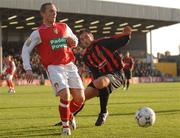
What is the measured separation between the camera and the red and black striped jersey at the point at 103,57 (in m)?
9.80

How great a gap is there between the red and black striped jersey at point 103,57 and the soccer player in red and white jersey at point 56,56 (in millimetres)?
1468

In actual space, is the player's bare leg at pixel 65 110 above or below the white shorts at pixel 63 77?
below

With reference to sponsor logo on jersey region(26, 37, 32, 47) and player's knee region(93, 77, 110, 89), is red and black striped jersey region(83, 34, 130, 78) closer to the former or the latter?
player's knee region(93, 77, 110, 89)

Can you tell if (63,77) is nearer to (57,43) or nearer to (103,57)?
(57,43)

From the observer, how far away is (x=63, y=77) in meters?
8.16

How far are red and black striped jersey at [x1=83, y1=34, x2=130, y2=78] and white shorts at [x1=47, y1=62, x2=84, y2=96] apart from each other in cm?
148

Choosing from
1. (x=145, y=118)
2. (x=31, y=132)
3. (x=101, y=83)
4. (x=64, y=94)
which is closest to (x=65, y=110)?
(x=64, y=94)

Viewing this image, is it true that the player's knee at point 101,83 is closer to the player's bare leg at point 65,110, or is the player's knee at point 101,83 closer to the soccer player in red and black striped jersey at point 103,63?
the soccer player in red and black striped jersey at point 103,63

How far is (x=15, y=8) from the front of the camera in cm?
4266

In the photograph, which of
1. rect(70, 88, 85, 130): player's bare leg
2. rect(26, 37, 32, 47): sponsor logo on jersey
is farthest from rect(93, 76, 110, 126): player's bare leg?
rect(26, 37, 32, 47): sponsor logo on jersey

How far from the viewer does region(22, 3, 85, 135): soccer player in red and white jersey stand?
8086 millimetres

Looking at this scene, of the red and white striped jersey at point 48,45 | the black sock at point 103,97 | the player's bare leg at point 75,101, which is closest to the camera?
the red and white striped jersey at point 48,45

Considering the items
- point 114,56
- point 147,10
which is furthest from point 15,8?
point 114,56

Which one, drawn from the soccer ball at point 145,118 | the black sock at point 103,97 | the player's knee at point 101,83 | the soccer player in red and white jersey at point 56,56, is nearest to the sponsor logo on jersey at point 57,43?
the soccer player in red and white jersey at point 56,56
